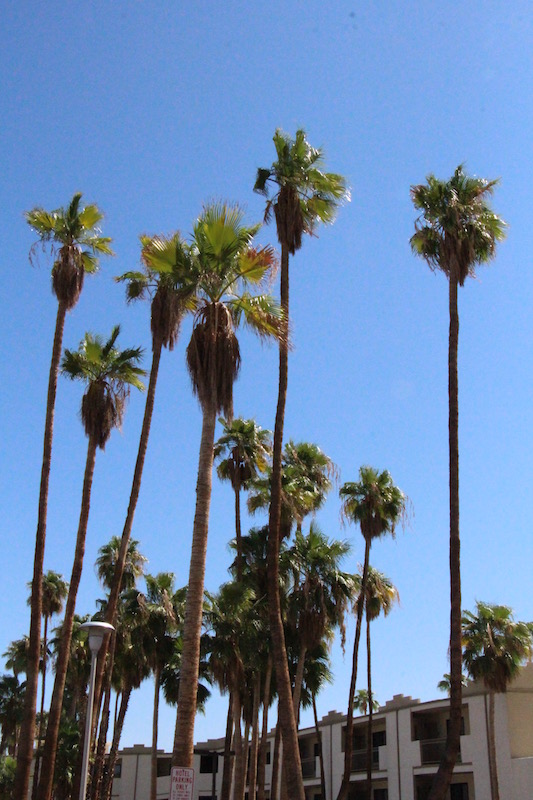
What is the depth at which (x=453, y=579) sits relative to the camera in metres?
19.7

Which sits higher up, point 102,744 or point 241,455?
point 241,455

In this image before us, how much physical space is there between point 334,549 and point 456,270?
1235cm

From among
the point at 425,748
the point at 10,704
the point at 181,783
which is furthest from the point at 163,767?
the point at 181,783

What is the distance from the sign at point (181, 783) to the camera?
12555mm

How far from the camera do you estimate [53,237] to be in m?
26.0

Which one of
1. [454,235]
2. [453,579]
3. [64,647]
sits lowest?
[64,647]

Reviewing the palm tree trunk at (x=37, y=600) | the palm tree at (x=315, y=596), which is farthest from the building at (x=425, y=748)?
the palm tree trunk at (x=37, y=600)

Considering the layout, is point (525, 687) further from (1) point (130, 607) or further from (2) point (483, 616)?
(1) point (130, 607)

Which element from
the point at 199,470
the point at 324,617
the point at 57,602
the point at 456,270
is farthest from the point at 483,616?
the point at 57,602

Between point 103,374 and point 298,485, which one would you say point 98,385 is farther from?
point 298,485

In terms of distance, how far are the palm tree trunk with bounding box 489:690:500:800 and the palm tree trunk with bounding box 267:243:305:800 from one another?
56.4ft

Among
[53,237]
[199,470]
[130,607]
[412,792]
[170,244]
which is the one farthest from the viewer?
[412,792]

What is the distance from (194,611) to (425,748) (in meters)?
27.9

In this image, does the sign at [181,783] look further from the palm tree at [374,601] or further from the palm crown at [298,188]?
the palm tree at [374,601]
